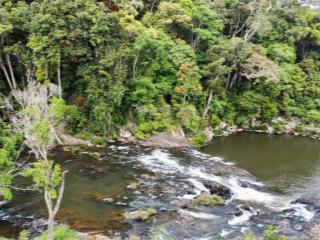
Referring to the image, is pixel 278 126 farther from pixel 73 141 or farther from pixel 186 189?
pixel 73 141

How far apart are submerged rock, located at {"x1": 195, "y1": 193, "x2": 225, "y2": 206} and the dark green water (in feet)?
16.4

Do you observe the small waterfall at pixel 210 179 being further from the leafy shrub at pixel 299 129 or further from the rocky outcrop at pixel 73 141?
the leafy shrub at pixel 299 129

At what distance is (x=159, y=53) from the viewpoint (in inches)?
1561

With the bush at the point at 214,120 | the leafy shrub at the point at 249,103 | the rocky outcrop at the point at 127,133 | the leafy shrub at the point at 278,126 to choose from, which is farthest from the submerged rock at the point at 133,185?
the leafy shrub at the point at 278,126

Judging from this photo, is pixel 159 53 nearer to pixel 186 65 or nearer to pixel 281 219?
pixel 186 65

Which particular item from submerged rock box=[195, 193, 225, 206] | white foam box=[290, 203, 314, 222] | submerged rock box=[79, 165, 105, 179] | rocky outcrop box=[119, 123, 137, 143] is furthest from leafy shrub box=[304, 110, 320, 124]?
submerged rock box=[79, 165, 105, 179]

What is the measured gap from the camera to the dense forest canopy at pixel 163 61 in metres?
35.0

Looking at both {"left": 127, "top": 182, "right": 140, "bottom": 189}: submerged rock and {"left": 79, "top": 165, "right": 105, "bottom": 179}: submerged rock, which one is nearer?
{"left": 127, "top": 182, "right": 140, "bottom": 189}: submerged rock

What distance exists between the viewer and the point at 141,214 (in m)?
25.1

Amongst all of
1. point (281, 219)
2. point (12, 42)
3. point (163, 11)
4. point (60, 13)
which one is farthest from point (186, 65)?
point (281, 219)

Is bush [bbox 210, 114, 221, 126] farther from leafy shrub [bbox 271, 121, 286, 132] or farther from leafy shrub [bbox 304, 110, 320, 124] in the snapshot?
leafy shrub [bbox 304, 110, 320, 124]

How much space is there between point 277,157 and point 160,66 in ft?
41.7

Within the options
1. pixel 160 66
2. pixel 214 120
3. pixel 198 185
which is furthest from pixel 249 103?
pixel 198 185

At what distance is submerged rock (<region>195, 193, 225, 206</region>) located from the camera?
89.9 ft
